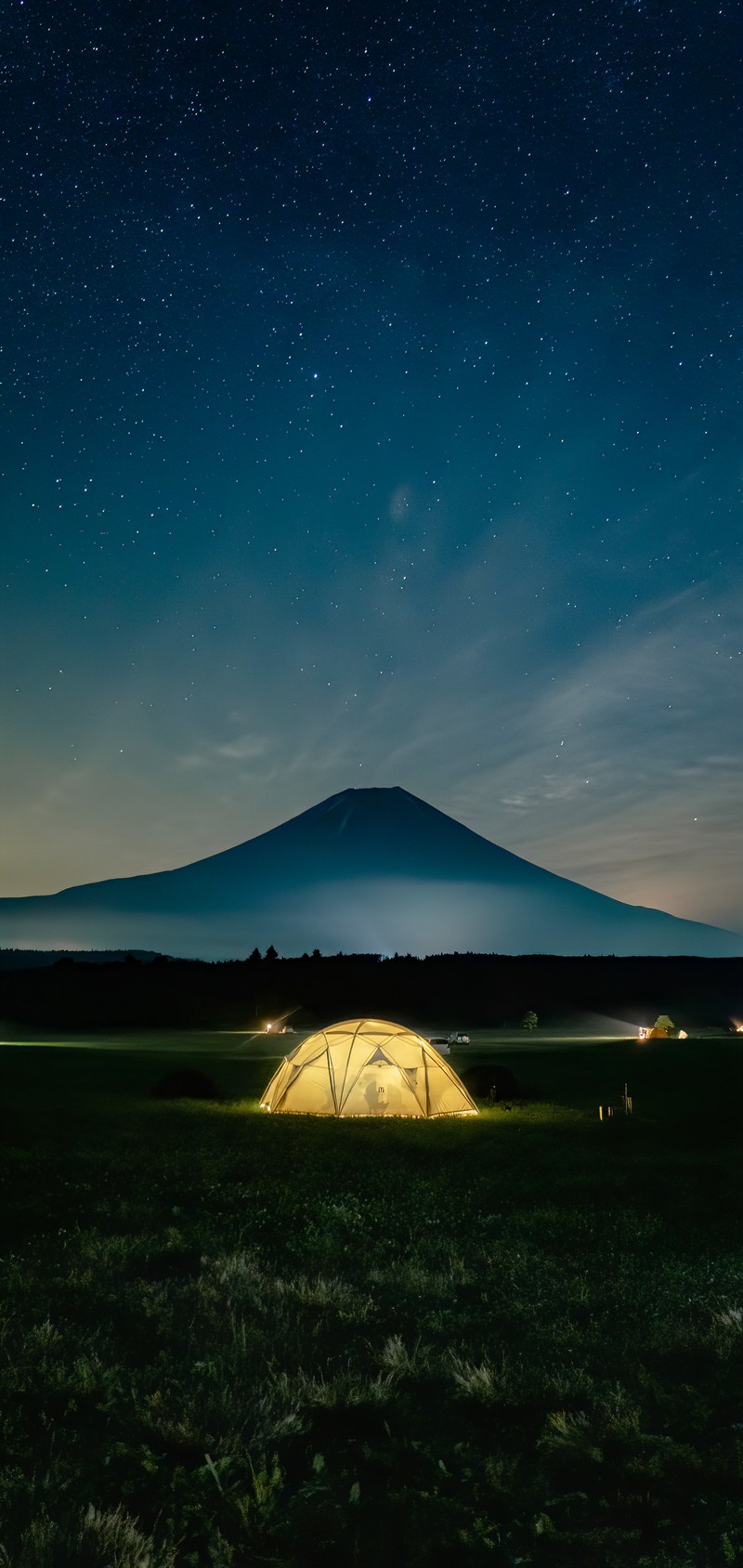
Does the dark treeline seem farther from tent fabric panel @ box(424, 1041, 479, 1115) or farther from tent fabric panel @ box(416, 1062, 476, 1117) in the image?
tent fabric panel @ box(416, 1062, 476, 1117)

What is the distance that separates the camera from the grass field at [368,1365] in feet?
16.8

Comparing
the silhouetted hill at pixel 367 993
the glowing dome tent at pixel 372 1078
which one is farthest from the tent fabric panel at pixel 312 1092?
the silhouetted hill at pixel 367 993

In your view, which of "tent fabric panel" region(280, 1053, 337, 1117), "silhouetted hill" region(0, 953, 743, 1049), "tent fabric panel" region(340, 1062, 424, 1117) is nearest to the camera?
"tent fabric panel" region(340, 1062, 424, 1117)

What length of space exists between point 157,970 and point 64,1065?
100330 mm

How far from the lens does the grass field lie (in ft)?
16.8

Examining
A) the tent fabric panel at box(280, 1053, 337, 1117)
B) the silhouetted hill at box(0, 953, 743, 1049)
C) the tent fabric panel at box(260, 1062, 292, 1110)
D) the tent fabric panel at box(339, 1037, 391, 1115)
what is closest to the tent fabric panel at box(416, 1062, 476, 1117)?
the tent fabric panel at box(339, 1037, 391, 1115)

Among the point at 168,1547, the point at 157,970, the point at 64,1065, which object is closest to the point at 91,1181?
the point at 168,1547

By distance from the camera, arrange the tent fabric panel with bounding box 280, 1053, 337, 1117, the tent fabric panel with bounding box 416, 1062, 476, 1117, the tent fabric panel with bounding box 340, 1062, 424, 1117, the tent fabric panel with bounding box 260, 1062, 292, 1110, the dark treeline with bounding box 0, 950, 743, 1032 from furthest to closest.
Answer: the dark treeline with bounding box 0, 950, 743, 1032 → the tent fabric panel with bounding box 260, 1062, 292, 1110 → the tent fabric panel with bounding box 416, 1062, 476, 1117 → the tent fabric panel with bounding box 280, 1053, 337, 1117 → the tent fabric panel with bounding box 340, 1062, 424, 1117

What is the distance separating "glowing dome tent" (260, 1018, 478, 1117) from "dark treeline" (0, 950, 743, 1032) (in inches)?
2214

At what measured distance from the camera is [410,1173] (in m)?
15.7

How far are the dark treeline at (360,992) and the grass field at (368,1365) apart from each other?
66914mm

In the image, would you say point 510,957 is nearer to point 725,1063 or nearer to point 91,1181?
point 725,1063

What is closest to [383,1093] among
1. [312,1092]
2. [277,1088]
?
[312,1092]

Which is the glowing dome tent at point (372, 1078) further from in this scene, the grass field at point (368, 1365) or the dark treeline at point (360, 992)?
the dark treeline at point (360, 992)
